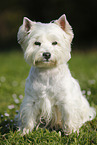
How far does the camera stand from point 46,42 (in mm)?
2900

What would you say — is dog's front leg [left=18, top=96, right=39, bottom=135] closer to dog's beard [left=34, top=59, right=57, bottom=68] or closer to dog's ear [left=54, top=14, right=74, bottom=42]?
dog's beard [left=34, top=59, right=57, bottom=68]

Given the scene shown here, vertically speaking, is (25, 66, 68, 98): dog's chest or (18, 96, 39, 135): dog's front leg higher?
(25, 66, 68, 98): dog's chest

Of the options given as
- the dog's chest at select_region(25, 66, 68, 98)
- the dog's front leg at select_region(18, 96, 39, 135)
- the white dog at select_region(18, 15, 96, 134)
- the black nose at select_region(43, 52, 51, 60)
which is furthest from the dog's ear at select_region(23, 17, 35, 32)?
the dog's front leg at select_region(18, 96, 39, 135)

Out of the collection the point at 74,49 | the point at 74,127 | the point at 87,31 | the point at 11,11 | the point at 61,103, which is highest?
the point at 11,11

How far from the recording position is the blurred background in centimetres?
1603

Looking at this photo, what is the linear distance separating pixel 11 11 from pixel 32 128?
17.8 meters

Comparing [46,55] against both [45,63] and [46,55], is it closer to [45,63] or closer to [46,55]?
[46,55]

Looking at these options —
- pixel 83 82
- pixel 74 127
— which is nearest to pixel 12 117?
pixel 74 127

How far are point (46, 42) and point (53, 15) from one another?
588 inches

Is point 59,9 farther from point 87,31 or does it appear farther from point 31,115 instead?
point 31,115

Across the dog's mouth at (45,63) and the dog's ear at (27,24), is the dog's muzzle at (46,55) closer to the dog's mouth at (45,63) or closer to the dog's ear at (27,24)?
the dog's mouth at (45,63)

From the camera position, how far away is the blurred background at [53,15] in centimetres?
1603

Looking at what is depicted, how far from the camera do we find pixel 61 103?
3143 mm

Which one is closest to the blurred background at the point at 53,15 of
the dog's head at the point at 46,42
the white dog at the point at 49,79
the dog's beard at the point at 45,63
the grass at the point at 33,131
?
the grass at the point at 33,131
